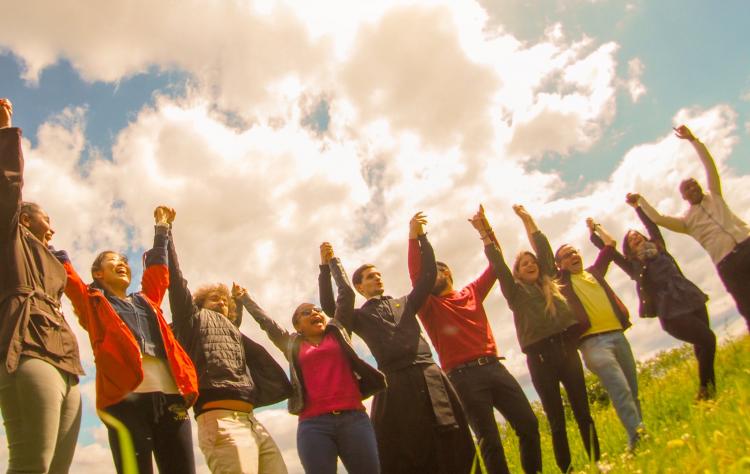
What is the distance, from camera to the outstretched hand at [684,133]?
23.7 ft

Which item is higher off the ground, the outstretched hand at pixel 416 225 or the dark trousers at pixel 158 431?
the outstretched hand at pixel 416 225

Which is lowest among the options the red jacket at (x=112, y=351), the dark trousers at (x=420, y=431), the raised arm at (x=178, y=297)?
the dark trousers at (x=420, y=431)

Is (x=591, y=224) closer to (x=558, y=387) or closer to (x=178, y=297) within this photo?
(x=558, y=387)

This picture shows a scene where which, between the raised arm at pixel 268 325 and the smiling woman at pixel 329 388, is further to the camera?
the raised arm at pixel 268 325

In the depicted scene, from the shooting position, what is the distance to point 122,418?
3504 mm

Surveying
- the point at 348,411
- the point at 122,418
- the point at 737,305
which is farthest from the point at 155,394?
the point at 737,305

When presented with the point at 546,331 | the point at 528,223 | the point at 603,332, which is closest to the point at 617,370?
the point at 603,332

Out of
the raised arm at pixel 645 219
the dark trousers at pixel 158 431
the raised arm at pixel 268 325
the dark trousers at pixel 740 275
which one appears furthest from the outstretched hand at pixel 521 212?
the dark trousers at pixel 158 431

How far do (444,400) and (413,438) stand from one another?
0.38m

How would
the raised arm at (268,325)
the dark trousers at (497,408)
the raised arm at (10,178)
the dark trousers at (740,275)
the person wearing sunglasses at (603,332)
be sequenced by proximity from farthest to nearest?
the dark trousers at (740,275), the raised arm at (268,325), the person wearing sunglasses at (603,332), the dark trousers at (497,408), the raised arm at (10,178)

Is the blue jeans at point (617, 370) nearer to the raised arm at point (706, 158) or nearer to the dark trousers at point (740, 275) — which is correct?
the dark trousers at point (740, 275)

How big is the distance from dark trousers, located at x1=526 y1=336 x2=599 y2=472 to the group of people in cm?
1

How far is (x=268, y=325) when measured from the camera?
5.48 m

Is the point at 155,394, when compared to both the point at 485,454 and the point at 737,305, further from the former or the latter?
the point at 737,305
